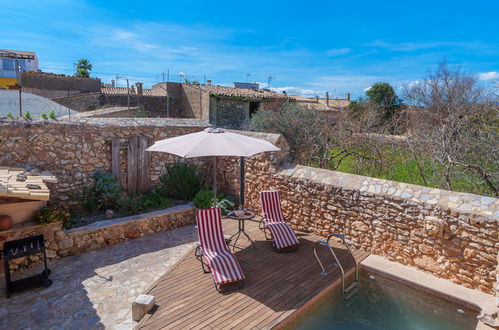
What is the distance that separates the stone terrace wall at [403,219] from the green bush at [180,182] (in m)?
3.05

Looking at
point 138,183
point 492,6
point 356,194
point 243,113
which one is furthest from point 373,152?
point 243,113

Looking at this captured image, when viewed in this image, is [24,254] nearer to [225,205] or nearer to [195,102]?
[225,205]

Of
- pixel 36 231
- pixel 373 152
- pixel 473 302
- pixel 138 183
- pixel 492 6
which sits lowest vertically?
pixel 473 302

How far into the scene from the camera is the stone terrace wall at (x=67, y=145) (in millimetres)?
7312

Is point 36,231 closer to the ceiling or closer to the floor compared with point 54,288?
closer to the ceiling

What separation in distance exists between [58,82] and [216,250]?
22744mm

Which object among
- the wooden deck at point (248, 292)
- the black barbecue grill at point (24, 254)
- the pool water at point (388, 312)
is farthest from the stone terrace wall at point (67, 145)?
the pool water at point (388, 312)

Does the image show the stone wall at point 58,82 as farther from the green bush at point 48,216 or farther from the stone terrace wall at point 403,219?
the stone terrace wall at point 403,219

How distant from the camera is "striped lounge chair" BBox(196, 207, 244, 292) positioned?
514 cm

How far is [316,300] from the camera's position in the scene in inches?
197

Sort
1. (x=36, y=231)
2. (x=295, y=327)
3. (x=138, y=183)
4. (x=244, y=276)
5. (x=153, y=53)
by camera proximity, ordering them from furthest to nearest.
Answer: (x=153, y=53) < (x=138, y=183) < (x=36, y=231) < (x=244, y=276) < (x=295, y=327)

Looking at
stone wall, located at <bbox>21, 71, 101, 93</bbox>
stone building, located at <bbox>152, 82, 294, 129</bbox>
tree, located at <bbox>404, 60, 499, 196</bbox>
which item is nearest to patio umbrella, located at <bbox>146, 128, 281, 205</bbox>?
tree, located at <bbox>404, 60, 499, 196</bbox>

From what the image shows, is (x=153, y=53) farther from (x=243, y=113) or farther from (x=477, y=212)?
(x=477, y=212)

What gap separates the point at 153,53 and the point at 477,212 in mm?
18791
